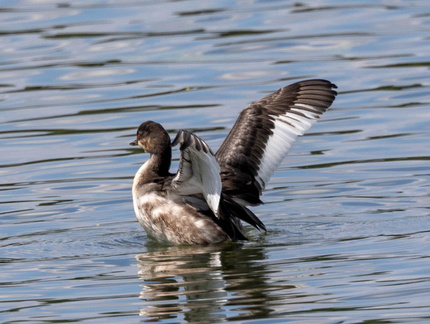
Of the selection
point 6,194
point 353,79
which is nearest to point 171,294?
point 6,194

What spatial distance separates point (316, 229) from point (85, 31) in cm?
1148

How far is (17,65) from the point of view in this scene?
1920cm

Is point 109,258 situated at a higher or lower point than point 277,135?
lower

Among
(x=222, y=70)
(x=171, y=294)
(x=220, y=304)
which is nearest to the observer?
(x=220, y=304)

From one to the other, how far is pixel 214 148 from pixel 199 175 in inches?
179

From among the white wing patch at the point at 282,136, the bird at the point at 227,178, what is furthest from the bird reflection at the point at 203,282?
the white wing patch at the point at 282,136

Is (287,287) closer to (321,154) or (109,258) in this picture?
(109,258)

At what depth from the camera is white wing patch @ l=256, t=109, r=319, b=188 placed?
424 inches

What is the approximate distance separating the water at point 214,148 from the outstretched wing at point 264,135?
53cm

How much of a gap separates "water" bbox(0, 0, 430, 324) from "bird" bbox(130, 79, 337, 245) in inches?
8.4

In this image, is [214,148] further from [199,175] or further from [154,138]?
[199,175]

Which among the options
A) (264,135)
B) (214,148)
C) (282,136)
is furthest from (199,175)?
(214,148)

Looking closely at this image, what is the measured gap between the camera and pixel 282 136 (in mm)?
10945

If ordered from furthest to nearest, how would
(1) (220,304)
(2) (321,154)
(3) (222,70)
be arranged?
(3) (222,70)
(2) (321,154)
(1) (220,304)
